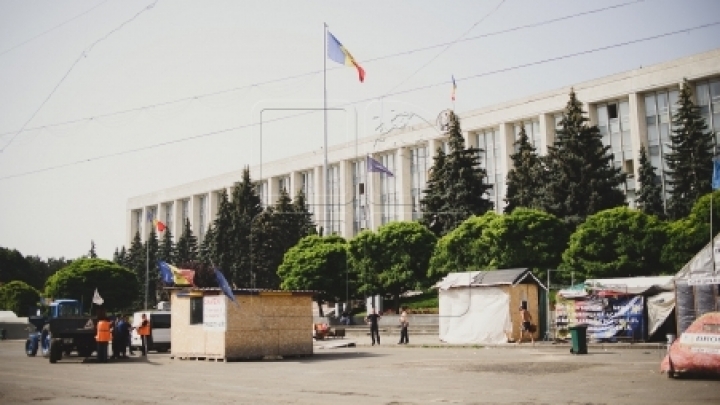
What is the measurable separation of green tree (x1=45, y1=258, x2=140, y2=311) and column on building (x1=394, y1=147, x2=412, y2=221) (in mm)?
35136

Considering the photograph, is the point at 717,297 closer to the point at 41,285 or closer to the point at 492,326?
the point at 492,326

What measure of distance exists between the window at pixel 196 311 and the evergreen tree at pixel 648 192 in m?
43.9

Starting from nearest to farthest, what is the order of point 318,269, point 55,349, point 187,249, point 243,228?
1. point 55,349
2. point 318,269
3. point 243,228
4. point 187,249

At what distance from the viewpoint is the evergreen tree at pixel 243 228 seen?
80.1m

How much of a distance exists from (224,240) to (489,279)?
180ft

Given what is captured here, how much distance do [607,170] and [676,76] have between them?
19184 mm

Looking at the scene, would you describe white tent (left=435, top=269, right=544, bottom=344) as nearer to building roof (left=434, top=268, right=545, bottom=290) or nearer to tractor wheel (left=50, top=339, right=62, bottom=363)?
building roof (left=434, top=268, right=545, bottom=290)

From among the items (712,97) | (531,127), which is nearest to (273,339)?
(712,97)

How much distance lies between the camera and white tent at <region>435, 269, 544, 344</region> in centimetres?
3234

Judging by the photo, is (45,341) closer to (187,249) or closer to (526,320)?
(526,320)

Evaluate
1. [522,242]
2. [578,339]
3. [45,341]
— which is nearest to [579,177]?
[522,242]

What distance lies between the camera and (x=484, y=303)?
33.2 metres

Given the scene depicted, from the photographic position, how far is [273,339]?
25.9 m

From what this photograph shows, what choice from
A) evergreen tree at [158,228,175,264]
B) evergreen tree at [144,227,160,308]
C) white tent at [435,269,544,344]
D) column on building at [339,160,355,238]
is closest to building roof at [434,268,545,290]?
white tent at [435,269,544,344]
